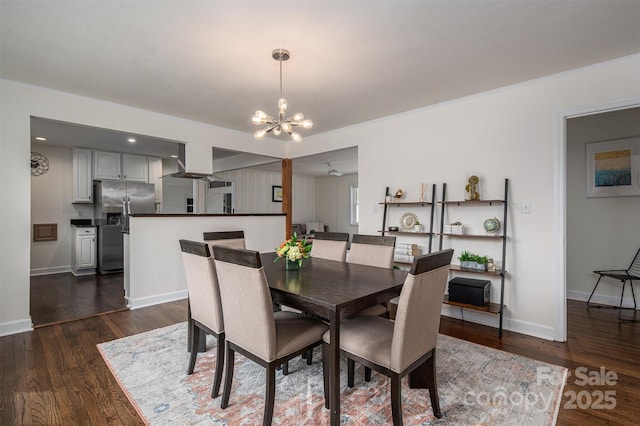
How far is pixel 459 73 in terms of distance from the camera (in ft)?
9.39

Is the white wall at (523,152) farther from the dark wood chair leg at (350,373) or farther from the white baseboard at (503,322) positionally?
the dark wood chair leg at (350,373)

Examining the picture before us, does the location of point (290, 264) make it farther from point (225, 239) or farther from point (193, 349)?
point (225, 239)

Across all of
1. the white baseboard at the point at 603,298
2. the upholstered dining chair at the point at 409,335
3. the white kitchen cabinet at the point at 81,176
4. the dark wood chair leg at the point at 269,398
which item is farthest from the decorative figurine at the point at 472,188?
the white kitchen cabinet at the point at 81,176

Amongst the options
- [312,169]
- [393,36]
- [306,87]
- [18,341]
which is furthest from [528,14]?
[312,169]

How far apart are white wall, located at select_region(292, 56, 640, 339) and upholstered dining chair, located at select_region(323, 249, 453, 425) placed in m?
1.81

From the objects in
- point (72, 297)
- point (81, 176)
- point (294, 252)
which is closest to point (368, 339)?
point (294, 252)

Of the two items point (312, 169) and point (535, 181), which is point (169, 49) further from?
point (312, 169)

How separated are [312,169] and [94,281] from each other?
17.1 ft

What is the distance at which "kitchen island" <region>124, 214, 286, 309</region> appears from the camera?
377cm

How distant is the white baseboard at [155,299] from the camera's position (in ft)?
12.2

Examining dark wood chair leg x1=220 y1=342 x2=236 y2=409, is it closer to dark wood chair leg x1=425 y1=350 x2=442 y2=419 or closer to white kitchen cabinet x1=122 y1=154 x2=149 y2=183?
dark wood chair leg x1=425 y1=350 x2=442 y2=419

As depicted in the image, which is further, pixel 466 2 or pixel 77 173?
pixel 77 173

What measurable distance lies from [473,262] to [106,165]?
21.8ft

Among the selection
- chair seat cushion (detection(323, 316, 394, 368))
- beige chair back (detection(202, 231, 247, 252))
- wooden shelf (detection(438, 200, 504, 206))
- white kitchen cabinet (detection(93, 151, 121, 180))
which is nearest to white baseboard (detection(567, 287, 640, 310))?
wooden shelf (detection(438, 200, 504, 206))
